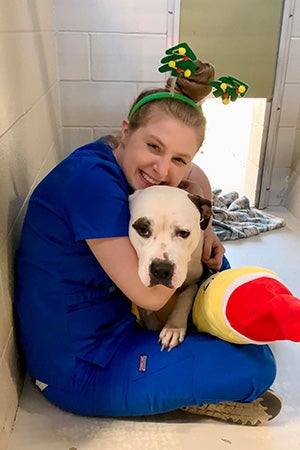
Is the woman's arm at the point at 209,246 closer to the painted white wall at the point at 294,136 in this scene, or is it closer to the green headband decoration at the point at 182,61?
the green headband decoration at the point at 182,61

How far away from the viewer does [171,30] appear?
2391mm

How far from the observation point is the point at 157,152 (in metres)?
1.19

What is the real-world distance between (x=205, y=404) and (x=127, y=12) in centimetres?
195

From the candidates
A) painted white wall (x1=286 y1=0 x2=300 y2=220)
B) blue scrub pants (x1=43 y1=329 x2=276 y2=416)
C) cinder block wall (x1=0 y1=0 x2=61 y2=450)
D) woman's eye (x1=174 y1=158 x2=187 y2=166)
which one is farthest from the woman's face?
painted white wall (x1=286 y1=0 x2=300 y2=220)

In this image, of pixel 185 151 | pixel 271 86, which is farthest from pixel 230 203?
pixel 185 151

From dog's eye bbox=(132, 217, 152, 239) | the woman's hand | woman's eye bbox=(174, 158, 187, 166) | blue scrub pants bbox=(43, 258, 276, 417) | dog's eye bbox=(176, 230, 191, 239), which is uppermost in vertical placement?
woman's eye bbox=(174, 158, 187, 166)

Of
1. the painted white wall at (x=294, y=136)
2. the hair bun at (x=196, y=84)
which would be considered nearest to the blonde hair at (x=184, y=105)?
the hair bun at (x=196, y=84)

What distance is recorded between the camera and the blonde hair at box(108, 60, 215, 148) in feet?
3.92

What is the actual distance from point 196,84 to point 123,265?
0.53 m

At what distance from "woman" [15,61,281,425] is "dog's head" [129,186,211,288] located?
0.12 feet

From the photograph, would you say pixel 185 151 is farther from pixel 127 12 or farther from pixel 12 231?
pixel 127 12

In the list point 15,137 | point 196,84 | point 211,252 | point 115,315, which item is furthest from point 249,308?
point 15,137

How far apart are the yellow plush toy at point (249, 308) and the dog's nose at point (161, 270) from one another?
17 cm

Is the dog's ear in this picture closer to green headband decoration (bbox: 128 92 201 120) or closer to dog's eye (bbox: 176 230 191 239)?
dog's eye (bbox: 176 230 191 239)
